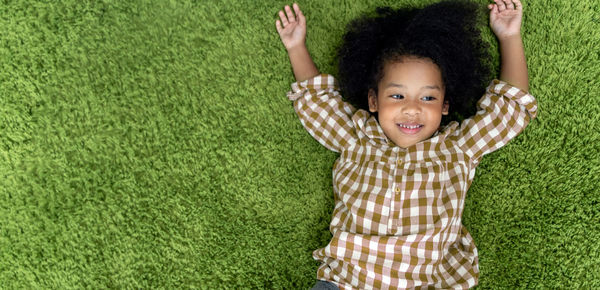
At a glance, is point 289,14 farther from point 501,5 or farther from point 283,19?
point 501,5

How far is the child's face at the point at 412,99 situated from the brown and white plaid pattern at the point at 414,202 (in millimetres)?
56

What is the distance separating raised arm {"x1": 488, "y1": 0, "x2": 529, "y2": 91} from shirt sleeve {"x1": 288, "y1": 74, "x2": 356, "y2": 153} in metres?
0.44

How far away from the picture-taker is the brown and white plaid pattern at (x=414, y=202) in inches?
44.3

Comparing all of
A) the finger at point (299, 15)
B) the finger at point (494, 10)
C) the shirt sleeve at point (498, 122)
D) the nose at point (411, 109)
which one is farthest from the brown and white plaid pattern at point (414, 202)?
the finger at point (299, 15)

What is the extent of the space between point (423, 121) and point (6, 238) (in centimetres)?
119

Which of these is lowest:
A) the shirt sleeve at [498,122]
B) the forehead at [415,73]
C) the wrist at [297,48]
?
the shirt sleeve at [498,122]

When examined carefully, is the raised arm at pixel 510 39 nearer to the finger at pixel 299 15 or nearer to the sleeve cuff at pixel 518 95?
the sleeve cuff at pixel 518 95

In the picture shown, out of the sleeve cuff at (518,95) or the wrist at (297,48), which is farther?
the wrist at (297,48)

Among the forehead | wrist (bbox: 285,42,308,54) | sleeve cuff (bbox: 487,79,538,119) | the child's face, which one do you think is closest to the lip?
the child's face

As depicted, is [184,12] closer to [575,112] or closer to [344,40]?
[344,40]

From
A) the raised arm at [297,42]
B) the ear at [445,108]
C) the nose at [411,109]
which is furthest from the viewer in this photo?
the raised arm at [297,42]

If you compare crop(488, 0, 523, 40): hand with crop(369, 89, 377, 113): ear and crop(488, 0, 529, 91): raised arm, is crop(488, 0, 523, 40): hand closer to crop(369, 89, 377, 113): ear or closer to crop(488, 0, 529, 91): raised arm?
crop(488, 0, 529, 91): raised arm

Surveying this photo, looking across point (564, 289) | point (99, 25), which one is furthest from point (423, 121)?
point (99, 25)

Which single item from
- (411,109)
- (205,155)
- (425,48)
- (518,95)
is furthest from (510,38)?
(205,155)
